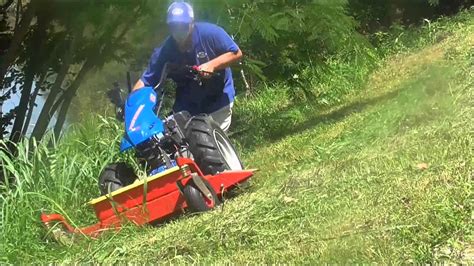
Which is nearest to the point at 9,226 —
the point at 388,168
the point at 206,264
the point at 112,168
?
the point at 112,168

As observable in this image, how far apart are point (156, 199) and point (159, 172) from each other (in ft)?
0.88

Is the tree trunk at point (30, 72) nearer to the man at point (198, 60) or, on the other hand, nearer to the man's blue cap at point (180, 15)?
the man at point (198, 60)

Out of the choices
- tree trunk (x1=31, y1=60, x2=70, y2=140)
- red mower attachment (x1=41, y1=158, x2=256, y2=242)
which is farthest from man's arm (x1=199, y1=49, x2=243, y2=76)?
tree trunk (x1=31, y1=60, x2=70, y2=140)

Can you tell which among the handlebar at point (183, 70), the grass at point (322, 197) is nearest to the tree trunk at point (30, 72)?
the grass at point (322, 197)

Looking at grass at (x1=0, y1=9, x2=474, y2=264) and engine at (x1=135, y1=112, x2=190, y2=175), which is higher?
engine at (x1=135, y1=112, x2=190, y2=175)

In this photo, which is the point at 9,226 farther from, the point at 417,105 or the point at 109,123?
the point at 417,105

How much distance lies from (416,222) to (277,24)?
3.91 m

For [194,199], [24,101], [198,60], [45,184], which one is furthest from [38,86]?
[194,199]

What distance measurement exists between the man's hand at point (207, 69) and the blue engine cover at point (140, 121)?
52 centimetres

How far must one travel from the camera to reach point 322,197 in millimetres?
4590

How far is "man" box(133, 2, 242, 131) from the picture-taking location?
20.3ft

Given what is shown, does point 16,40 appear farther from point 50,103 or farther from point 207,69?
point 207,69

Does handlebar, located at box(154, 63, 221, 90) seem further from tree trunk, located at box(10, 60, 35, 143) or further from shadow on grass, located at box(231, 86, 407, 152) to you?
tree trunk, located at box(10, 60, 35, 143)

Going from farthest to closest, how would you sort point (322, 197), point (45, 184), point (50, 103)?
1. point (50, 103)
2. point (45, 184)
3. point (322, 197)
